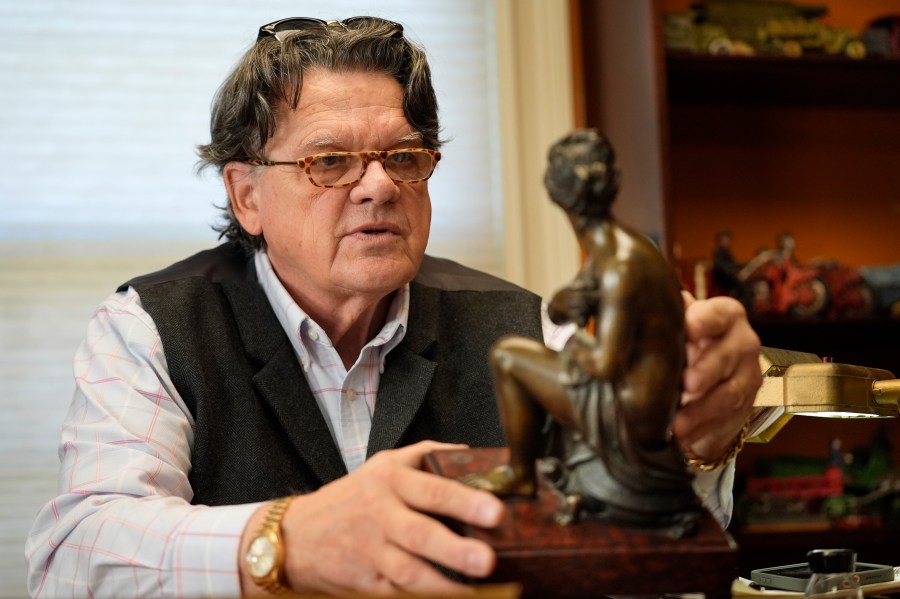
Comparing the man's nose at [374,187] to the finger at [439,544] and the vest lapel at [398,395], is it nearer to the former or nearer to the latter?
the vest lapel at [398,395]

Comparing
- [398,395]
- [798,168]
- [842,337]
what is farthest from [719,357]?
[798,168]

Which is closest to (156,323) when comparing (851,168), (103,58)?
(103,58)

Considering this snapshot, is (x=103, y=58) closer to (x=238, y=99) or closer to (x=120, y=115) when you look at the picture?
(x=120, y=115)

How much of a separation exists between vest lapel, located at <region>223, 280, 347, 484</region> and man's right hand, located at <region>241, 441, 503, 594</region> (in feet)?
1.57

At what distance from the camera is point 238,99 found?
1.57 metres

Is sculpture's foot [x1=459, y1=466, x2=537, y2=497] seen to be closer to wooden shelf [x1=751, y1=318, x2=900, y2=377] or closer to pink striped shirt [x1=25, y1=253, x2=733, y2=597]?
pink striped shirt [x1=25, y1=253, x2=733, y2=597]

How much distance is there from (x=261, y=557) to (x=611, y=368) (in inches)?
14.3

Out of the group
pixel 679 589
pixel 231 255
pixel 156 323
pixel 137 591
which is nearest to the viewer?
pixel 679 589

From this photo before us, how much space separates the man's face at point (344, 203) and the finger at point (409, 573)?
0.65 m

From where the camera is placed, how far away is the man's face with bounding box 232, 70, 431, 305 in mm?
1433

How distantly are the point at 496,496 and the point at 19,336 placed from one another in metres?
2.07

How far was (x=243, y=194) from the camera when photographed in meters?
1.66

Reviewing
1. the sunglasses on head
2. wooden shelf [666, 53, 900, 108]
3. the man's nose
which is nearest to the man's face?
the man's nose

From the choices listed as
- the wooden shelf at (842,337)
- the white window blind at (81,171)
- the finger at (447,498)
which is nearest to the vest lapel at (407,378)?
the finger at (447,498)
